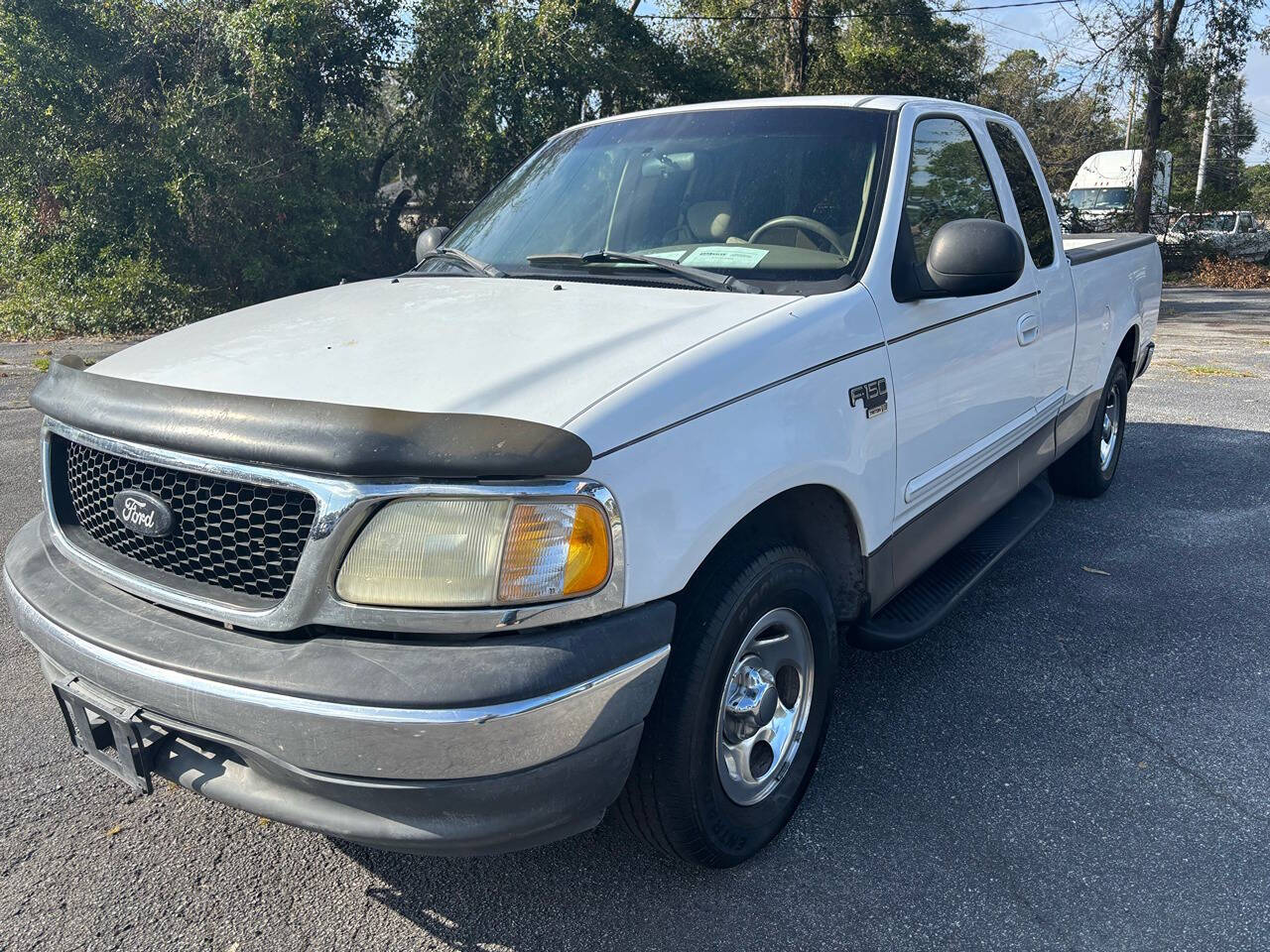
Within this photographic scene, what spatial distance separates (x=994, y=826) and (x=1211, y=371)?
9.53 m

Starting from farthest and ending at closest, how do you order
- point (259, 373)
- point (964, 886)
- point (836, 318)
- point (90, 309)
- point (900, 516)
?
1. point (90, 309)
2. point (900, 516)
3. point (836, 318)
4. point (964, 886)
5. point (259, 373)

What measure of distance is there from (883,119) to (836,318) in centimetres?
107

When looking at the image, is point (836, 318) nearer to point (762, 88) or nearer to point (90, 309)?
point (90, 309)

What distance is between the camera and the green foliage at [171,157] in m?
13.9

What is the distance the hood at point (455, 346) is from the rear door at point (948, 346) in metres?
0.55

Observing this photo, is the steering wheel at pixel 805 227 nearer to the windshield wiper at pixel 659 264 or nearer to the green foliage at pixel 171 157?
the windshield wiper at pixel 659 264

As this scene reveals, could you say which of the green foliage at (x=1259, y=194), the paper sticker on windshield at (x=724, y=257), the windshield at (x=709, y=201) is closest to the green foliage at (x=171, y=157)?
the windshield at (x=709, y=201)

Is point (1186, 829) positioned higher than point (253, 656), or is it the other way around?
point (253, 656)

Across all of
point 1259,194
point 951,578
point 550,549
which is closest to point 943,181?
point 951,578

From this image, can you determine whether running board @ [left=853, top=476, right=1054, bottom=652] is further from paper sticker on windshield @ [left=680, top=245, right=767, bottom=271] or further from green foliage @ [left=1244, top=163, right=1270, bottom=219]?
green foliage @ [left=1244, top=163, right=1270, bottom=219]

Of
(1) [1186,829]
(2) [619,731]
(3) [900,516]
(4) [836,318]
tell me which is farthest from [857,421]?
(1) [1186,829]

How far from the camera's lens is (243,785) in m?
2.06

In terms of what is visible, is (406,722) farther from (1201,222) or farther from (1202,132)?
(1202,132)

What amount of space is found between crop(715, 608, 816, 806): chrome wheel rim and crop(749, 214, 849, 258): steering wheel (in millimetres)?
1160
